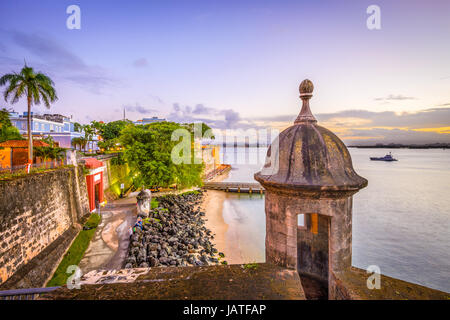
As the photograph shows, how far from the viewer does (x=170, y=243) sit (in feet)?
50.2

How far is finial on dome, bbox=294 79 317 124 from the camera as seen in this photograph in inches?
195

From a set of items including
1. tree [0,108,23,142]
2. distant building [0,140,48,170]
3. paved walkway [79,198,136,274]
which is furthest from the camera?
tree [0,108,23,142]

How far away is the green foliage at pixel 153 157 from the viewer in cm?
2170

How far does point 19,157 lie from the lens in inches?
716

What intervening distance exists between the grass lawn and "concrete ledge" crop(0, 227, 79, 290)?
0.78ft

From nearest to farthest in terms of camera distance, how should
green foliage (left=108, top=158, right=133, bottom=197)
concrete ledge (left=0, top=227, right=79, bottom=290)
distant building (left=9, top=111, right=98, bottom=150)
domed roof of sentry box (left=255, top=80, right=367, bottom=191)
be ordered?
domed roof of sentry box (left=255, top=80, right=367, bottom=191)
concrete ledge (left=0, top=227, right=79, bottom=290)
green foliage (left=108, top=158, right=133, bottom=197)
distant building (left=9, top=111, right=98, bottom=150)

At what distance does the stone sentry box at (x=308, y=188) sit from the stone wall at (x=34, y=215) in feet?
34.2

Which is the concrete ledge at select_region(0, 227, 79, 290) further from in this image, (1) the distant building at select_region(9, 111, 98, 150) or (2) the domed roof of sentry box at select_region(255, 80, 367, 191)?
(1) the distant building at select_region(9, 111, 98, 150)

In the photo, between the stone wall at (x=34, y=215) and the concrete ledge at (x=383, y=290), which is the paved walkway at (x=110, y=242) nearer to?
the stone wall at (x=34, y=215)

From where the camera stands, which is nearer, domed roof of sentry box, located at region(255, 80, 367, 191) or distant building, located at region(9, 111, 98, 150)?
domed roof of sentry box, located at region(255, 80, 367, 191)

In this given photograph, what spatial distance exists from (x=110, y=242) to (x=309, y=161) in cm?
1332

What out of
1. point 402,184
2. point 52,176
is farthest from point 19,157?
→ point 402,184

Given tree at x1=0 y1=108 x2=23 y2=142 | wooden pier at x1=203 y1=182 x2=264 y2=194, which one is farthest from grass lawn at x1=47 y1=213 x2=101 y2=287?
wooden pier at x1=203 y1=182 x2=264 y2=194
